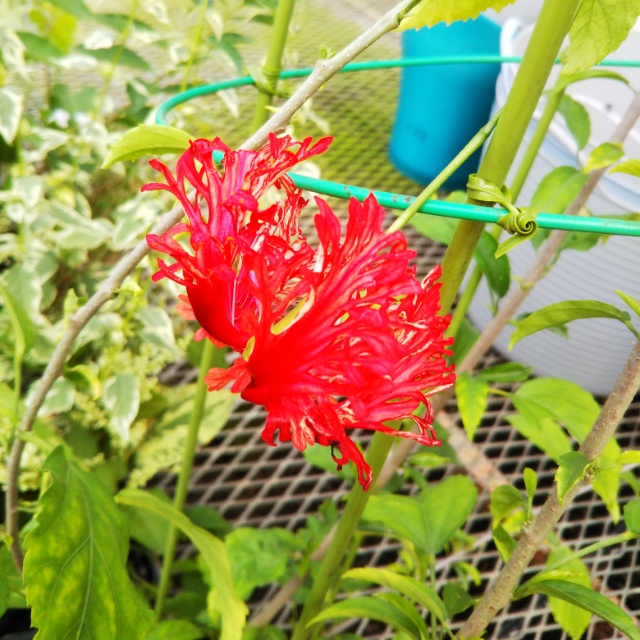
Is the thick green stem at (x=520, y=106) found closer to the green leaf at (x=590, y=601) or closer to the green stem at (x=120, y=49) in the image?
the green leaf at (x=590, y=601)

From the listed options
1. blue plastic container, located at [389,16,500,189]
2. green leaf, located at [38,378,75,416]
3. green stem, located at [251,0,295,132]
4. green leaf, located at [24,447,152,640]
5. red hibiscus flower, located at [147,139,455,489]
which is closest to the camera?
red hibiscus flower, located at [147,139,455,489]

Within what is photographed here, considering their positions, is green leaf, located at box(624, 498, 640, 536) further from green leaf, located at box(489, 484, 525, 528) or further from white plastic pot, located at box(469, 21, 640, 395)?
white plastic pot, located at box(469, 21, 640, 395)

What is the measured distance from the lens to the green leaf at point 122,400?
0.59m

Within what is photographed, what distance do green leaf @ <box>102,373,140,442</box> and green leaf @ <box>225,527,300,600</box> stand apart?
16cm

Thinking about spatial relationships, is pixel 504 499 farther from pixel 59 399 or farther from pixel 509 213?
pixel 59 399

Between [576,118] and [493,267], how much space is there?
143mm

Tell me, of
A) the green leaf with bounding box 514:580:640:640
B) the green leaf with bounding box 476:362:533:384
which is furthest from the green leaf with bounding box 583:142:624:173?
the green leaf with bounding box 514:580:640:640

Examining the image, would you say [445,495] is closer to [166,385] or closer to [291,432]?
[291,432]

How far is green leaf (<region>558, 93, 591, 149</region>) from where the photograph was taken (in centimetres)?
49

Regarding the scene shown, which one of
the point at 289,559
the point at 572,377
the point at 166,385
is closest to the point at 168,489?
the point at 166,385

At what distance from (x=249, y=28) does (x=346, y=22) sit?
22cm

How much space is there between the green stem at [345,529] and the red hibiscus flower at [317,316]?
127 millimetres

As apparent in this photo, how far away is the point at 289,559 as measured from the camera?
1.68 feet

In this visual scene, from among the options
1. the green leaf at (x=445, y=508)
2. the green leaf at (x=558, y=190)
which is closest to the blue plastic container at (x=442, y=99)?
the green leaf at (x=558, y=190)
